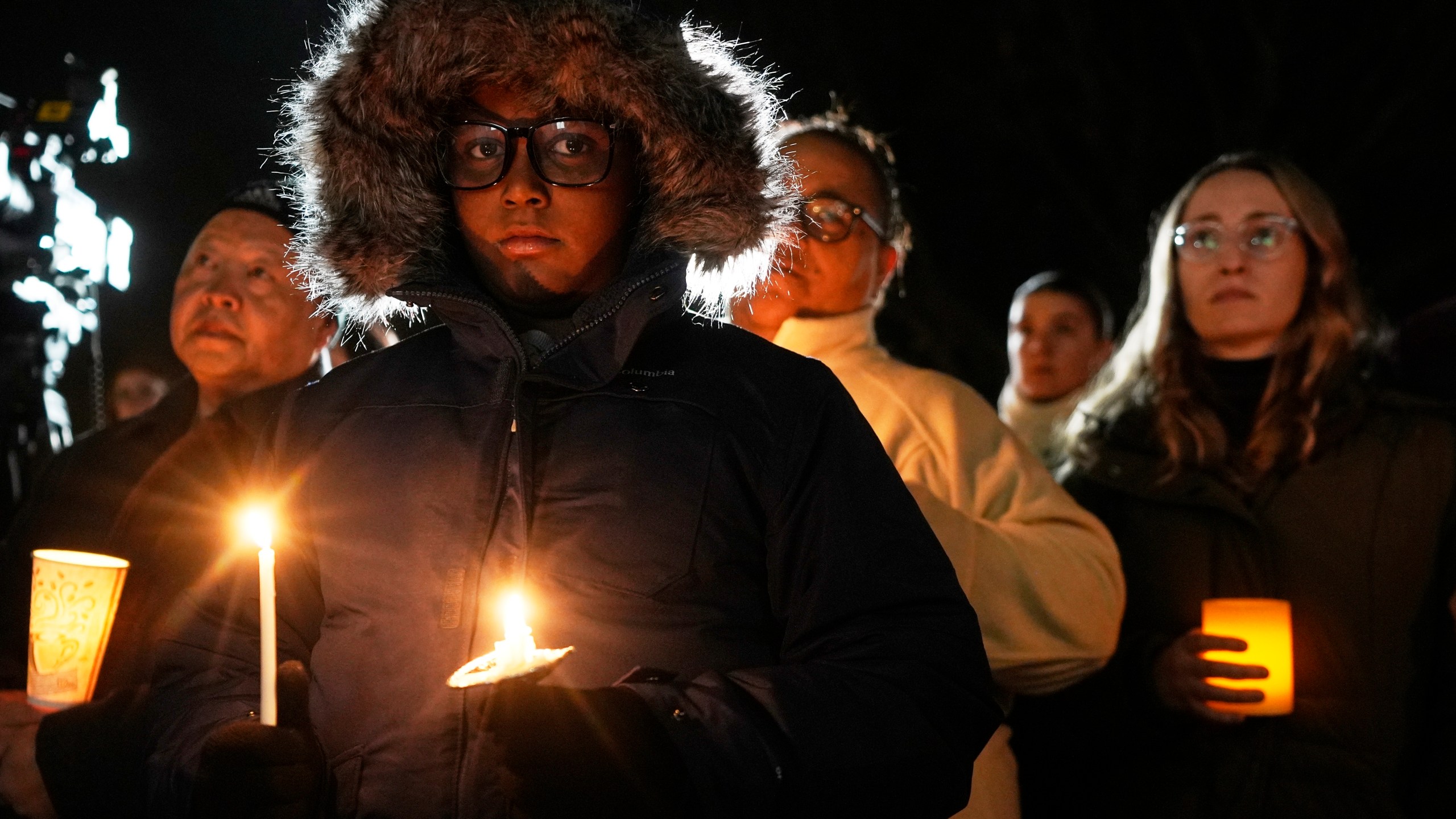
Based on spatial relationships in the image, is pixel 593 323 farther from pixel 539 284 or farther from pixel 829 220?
pixel 829 220

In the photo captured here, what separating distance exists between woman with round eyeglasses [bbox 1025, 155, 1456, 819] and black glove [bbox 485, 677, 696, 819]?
1613 mm

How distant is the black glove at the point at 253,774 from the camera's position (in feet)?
5.98

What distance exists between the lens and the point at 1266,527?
10.6 feet

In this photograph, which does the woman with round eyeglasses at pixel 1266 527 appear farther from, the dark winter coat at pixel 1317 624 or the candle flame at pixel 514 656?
the candle flame at pixel 514 656

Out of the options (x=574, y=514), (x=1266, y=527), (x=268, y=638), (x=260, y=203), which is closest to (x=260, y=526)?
(x=268, y=638)

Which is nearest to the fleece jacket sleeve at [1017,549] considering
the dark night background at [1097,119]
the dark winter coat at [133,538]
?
the dark winter coat at [133,538]

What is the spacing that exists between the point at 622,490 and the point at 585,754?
1.57 ft

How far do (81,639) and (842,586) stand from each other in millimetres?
1725

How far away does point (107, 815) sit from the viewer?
314 centimetres

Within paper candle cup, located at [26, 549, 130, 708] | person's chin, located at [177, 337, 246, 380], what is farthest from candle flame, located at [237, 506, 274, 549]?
person's chin, located at [177, 337, 246, 380]

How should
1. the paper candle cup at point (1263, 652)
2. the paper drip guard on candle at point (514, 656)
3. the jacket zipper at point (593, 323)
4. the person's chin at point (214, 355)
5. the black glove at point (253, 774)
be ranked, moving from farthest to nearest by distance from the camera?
the person's chin at point (214, 355) → the paper candle cup at point (1263, 652) → the jacket zipper at point (593, 323) → the black glove at point (253, 774) → the paper drip guard on candle at point (514, 656)

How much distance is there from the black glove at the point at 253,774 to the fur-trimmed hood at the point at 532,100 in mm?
863

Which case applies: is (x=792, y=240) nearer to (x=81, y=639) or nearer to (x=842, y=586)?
(x=842, y=586)

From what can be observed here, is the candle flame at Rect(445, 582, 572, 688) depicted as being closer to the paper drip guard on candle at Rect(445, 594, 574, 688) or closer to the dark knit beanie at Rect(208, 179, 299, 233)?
the paper drip guard on candle at Rect(445, 594, 574, 688)
